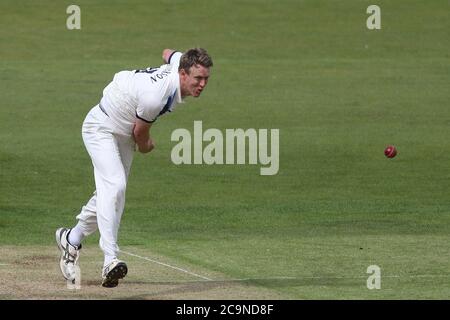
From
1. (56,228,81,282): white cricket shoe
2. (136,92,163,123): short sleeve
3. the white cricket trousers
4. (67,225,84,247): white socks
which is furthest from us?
(67,225,84,247): white socks

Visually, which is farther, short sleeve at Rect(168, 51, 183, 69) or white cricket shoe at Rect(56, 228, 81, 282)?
white cricket shoe at Rect(56, 228, 81, 282)

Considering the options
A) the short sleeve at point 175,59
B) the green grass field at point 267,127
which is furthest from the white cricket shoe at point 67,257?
the short sleeve at point 175,59

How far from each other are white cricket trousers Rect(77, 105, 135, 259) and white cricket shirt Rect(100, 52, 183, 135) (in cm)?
12

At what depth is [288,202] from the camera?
21.2m

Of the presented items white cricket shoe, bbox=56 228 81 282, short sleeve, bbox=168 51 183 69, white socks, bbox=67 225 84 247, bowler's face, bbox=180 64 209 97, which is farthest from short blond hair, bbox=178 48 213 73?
white cricket shoe, bbox=56 228 81 282

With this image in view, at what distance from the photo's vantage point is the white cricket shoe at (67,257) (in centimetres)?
1317

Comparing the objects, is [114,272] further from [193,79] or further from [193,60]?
[193,60]

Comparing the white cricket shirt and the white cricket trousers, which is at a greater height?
the white cricket shirt

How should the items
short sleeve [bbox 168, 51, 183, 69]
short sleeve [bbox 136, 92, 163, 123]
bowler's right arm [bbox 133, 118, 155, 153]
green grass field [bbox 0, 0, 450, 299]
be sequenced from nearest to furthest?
short sleeve [bbox 136, 92, 163, 123]
bowler's right arm [bbox 133, 118, 155, 153]
short sleeve [bbox 168, 51, 183, 69]
green grass field [bbox 0, 0, 450, 299]

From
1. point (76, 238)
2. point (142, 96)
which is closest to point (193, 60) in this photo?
point (142, 96)

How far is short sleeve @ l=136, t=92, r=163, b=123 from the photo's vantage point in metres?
12.5

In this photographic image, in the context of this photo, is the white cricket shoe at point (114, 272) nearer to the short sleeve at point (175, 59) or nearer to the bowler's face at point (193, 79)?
the bowler's face at point (193, 79)

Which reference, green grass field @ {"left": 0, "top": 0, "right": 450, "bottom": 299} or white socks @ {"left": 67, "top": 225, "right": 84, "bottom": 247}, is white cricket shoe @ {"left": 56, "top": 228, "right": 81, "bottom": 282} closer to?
white socks @ {"left": 67, "top": 225, "right": 84, "bottom": 247}

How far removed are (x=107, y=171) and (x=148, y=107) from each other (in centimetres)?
81
